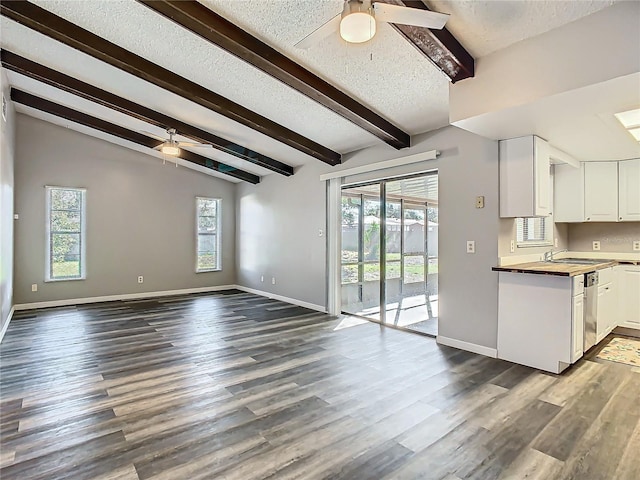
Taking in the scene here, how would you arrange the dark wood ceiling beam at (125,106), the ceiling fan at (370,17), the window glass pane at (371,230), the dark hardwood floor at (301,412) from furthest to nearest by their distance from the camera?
1. the window glass pane at (371,230)
2. the dark wood ceiling beam at (125,106)
3. the dark hardwood floor at (301,412)
4. the ceiling fan at (370,17)

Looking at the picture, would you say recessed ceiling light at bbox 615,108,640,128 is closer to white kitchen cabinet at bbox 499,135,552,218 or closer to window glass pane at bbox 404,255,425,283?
white kitchen cabinet at bbox 499,135,552,218

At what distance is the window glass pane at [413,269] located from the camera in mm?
5902

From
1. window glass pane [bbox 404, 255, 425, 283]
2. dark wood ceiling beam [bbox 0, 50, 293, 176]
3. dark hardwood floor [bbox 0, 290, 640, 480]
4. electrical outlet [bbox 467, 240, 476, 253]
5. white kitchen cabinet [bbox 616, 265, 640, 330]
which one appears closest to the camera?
dark hardwood floor [bbox 0, 290, 640, 480]

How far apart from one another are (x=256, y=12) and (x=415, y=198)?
333cm

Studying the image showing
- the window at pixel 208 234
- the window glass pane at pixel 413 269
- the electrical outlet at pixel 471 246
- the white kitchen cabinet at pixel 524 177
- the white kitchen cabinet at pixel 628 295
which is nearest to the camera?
the white kitchen cabinet at pixel 524 177

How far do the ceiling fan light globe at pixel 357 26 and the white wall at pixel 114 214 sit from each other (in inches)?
249

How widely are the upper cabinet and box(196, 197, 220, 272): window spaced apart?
21.2ft

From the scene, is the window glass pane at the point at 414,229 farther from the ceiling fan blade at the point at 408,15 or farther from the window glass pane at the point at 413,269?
the ceiling fan blade at the point at 408,15

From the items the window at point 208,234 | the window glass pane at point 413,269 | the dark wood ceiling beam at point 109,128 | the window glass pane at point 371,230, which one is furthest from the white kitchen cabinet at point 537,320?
the window at point 208,234

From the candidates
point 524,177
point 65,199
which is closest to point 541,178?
point 524,177

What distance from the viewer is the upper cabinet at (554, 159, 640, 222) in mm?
4488

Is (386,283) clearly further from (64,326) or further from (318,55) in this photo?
(64,326)

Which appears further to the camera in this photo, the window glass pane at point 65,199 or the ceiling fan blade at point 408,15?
the window glass pane at point 65,199

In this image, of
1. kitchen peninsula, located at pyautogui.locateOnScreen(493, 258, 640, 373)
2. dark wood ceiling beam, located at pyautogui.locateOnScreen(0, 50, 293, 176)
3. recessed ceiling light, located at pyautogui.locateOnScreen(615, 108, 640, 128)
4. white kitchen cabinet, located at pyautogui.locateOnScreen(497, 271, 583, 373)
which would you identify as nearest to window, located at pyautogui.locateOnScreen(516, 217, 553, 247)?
kitchen peninsula, located at pyautogui.locateOnScreen(493, 258, 640, 373)
